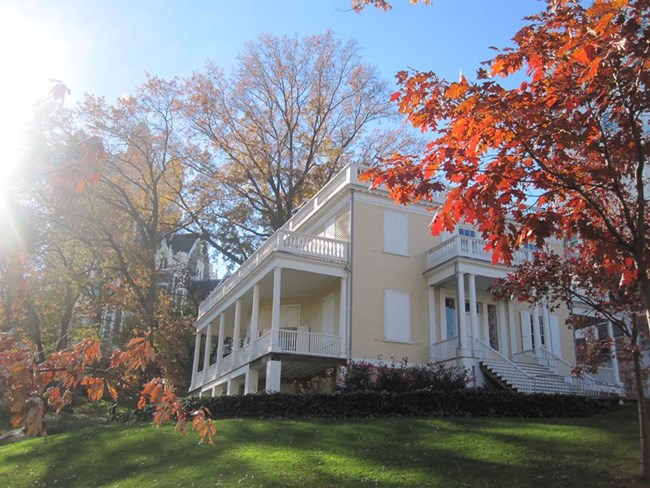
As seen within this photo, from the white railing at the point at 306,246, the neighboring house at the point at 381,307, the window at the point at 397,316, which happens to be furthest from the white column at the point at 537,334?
the white railing at the point at 306,246

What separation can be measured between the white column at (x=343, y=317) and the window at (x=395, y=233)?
7.96ft

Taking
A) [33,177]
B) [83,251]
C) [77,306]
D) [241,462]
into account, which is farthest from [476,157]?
[77,306]

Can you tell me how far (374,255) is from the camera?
24.2 m

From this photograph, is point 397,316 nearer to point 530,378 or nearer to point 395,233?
point 395,233

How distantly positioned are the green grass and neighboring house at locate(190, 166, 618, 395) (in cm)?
576

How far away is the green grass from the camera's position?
10.5 metres

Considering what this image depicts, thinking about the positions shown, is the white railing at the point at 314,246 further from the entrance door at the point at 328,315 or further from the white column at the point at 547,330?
the white column at the point at 547,330

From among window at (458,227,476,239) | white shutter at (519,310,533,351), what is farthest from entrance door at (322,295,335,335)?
white shutter at (519,310,533,351)

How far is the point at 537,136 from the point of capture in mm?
7508

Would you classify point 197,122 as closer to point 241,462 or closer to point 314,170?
point 314,170

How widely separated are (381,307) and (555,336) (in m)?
7.98

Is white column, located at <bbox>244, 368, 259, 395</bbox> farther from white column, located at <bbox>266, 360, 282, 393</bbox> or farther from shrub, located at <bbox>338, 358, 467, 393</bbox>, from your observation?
shrub, located at <bbox>338, 358, 467, 393</bbox>

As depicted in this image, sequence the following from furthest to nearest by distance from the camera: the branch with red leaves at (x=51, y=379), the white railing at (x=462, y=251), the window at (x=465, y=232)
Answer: the window at (x=465, y=232) < the white railing at (x=462, y=251) < the branch with red leaves at (x=51, y=379)

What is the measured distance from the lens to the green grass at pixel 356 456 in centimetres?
1048
